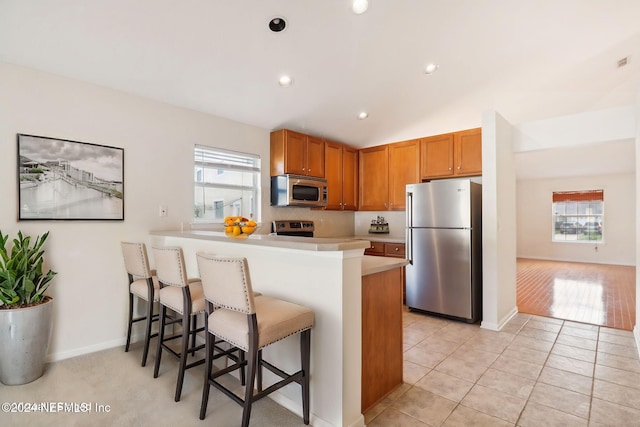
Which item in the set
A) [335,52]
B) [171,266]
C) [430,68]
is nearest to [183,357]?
[171,266]

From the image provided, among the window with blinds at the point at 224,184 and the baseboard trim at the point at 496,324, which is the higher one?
the window with blinds at the point at 224,184

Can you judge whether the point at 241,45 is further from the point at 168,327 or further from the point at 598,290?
the point at 598,290

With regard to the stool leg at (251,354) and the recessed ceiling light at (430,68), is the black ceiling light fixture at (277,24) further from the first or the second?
the stool leg at (251,354)

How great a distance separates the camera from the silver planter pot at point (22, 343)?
89.0 inches

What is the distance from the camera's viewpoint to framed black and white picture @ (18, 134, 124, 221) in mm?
2592

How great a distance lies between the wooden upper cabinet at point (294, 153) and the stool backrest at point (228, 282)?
2583mm

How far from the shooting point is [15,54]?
7.98ft

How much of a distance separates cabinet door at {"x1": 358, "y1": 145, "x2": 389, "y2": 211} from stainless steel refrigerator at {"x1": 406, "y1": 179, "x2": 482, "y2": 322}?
99 centimetres

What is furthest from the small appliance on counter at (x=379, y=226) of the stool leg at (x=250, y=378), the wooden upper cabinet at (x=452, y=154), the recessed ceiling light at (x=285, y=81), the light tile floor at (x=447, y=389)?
the stool leg at (x=250, y=378)

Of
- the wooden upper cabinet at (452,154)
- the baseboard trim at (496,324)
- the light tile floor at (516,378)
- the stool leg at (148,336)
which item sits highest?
the wooden upper cabinet at (452,154)

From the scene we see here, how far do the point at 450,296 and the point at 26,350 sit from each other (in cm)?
400

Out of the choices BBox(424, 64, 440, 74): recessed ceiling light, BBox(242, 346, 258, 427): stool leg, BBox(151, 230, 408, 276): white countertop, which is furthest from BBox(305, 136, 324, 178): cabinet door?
BBox(242, 346, 258, 427): stool leg

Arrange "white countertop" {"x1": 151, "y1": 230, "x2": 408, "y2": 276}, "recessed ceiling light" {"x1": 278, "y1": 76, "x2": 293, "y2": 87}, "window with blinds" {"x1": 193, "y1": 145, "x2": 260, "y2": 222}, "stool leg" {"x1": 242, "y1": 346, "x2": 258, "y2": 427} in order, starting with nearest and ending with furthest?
1. "stool leg" {"x1": 242, "y1": 346, "x2": 258, "y2": 427}
2. "white countertop" {"x1": 151, "y1": 230, "x2": 408, "y2": 276}
3. "recessed ceiling light" {"x1": 278, "y1": 76, "x2": 293, "y2": 87}
4. "window with blinds" {"x1": 193, "y1": 145, "x2": 260, "y2": 222}

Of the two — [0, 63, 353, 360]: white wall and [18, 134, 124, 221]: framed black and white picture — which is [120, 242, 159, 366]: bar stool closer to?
[0, 63, 353, 360]: white wall
